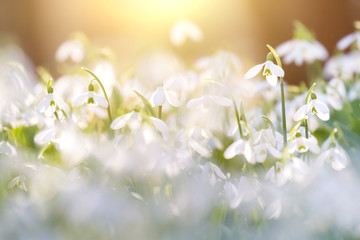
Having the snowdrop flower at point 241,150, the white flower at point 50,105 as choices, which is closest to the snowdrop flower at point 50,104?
the white flower at point 50,105

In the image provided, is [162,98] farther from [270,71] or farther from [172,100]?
[270,71]

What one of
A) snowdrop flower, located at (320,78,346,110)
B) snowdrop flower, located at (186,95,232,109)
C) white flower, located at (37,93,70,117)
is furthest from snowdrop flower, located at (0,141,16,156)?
snowdrop flower, located at (320,78,346,110)

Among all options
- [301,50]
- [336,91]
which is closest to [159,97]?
[336,91]

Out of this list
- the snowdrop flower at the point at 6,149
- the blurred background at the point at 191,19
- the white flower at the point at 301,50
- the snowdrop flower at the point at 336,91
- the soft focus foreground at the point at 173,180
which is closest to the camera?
the soft focus foreground at the point at 173,180

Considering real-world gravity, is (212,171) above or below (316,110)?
below

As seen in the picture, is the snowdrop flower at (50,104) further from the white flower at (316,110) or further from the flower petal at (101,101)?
the white flower at (316,110)

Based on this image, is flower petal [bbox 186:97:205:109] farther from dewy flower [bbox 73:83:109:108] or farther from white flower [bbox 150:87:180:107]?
dewy flower [bbox 73:83:109:108]
